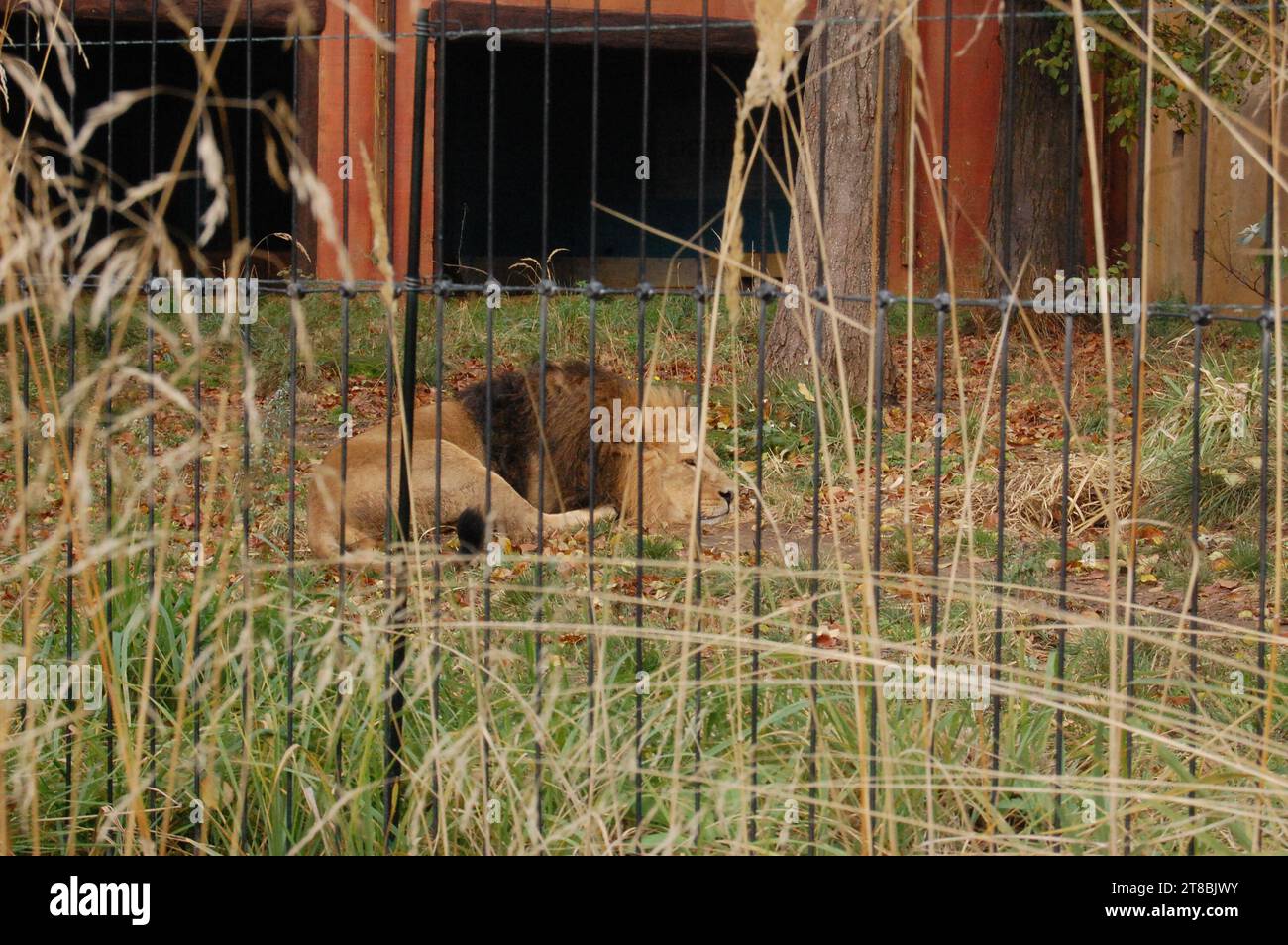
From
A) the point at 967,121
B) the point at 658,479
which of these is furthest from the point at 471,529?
the point at 967,121

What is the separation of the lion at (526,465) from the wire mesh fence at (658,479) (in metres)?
0.03

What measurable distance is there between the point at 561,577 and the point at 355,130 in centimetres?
700

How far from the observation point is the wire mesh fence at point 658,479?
107 inches

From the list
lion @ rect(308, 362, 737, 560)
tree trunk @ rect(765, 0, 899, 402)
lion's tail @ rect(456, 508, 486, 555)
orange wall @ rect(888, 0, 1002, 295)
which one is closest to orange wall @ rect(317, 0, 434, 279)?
tree trunk @ rect(765, 0, 899, 402)

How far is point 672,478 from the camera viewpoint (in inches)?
292

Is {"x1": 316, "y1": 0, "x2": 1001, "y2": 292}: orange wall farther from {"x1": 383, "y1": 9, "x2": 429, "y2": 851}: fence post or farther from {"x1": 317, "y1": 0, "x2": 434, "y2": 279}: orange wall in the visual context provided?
{"x1": 383, "y1": 9, "x2": 429, "y2": 851}: fence post

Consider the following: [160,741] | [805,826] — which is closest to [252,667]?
[160,741]

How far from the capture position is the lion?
666 cm

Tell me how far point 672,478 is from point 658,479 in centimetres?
8

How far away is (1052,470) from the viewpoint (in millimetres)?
7430

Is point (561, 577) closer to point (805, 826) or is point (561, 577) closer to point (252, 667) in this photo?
point (252, 667)

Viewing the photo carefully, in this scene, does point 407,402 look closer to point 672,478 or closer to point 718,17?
point 672,478

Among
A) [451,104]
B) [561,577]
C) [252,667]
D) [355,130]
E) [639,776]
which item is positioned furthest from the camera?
[451,104]

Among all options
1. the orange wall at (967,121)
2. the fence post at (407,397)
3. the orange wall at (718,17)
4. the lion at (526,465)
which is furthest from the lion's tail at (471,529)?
the orange wall at (967,121)
